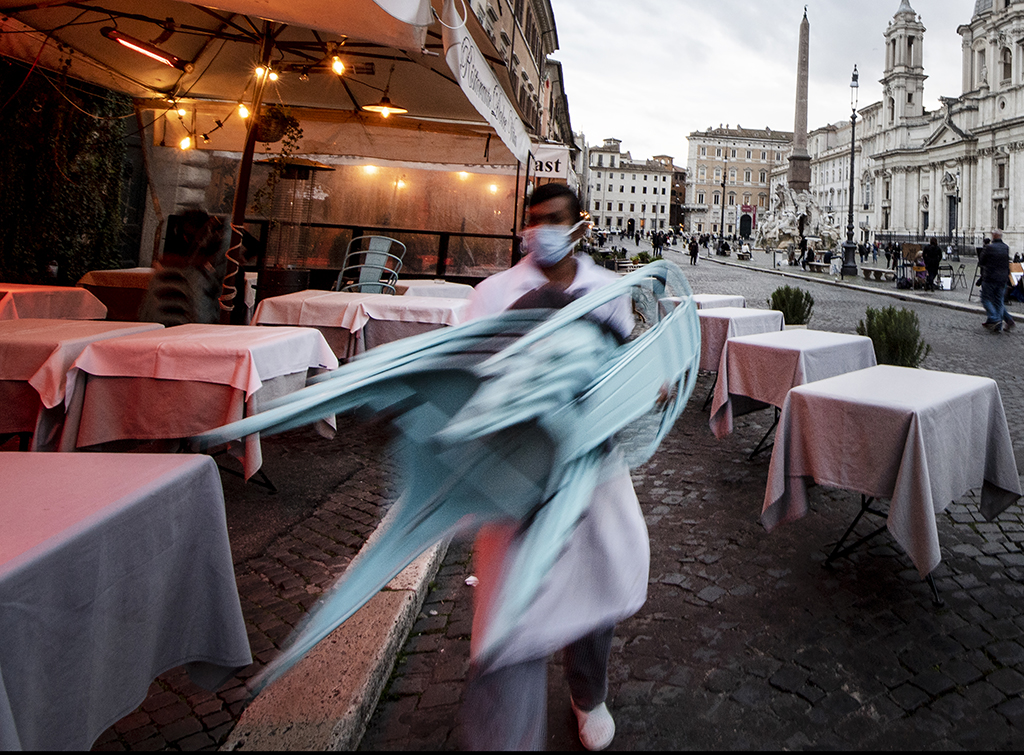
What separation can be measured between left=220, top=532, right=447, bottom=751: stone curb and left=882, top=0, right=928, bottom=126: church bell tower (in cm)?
9582

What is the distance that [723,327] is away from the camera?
6.67 m

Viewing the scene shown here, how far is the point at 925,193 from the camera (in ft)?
244

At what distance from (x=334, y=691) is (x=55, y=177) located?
8.28 metres

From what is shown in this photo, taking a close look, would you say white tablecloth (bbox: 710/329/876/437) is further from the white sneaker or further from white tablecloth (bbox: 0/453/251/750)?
white tablecloth (bbox: 0/453/251/750)

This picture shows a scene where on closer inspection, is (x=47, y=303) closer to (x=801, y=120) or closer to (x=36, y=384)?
(x=36, y=384)

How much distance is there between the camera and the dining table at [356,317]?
229 inches

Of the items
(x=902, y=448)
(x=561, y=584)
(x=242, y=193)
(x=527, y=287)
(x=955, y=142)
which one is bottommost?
(x=561, y=584)

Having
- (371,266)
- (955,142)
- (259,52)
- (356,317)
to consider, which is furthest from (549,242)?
(955,142)

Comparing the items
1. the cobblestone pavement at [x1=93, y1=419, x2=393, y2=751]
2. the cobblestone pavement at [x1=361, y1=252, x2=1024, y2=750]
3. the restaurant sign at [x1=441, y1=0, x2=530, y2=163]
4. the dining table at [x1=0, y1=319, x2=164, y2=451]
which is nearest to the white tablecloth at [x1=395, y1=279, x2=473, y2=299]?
the restaurant sign at [x1=441, y1=0, x2=530, y2=163]

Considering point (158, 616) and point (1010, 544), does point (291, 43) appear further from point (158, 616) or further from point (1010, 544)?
point (1010, 544)

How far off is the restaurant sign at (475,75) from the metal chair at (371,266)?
7.88ft

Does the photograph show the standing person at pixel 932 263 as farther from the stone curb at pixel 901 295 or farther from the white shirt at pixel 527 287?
the white shirt at pixel 527 287

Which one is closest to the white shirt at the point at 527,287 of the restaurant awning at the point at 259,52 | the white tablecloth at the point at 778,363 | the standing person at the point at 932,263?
the restaurant awning at the point at 259,52

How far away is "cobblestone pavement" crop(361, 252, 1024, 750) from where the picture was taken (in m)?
2.25
